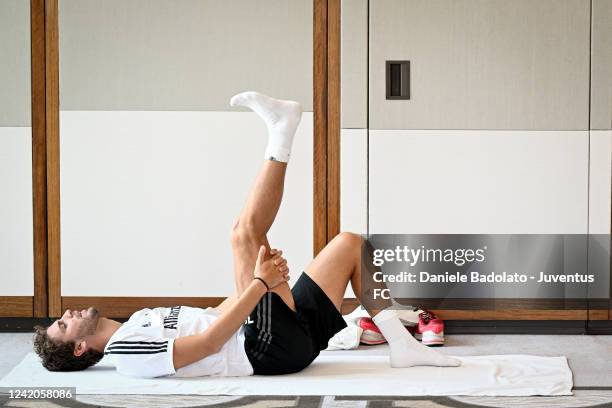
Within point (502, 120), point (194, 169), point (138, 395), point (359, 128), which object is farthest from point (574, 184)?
point (138, 395)

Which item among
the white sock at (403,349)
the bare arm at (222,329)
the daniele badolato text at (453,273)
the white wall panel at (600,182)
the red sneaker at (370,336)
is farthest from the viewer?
the daniele badolato text at (453,273)

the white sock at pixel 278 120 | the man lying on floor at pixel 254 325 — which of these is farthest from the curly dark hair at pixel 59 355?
the white sock at pixel 278 120

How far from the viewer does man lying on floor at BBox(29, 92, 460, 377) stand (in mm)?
2744

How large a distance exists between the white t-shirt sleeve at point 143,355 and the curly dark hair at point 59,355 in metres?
0.14

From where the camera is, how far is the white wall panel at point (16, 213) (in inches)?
153

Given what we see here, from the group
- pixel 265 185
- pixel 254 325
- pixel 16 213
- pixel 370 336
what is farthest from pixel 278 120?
pixel 16 213

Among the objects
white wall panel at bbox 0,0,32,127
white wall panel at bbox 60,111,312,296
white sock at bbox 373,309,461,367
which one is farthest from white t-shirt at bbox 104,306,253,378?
white wall panel at bbox 0,0,32,127

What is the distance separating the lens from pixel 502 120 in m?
3.82

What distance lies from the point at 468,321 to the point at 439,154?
713 mm

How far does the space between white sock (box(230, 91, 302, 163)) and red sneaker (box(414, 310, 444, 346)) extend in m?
1.10

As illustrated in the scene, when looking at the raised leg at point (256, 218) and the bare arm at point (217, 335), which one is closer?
the bare arm at point (217, 335)

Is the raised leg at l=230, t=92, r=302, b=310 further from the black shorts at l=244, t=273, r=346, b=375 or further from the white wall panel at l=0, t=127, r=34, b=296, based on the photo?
the white wall panel at l=0, t=127, r=34, b=296

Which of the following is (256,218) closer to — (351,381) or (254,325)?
(254,325)

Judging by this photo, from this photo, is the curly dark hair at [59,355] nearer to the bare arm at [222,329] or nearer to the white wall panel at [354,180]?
the bare arm at [222,329]
